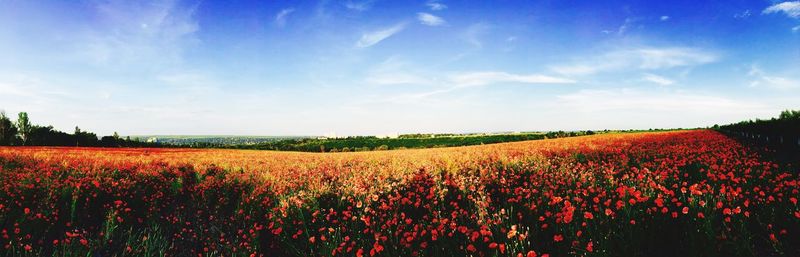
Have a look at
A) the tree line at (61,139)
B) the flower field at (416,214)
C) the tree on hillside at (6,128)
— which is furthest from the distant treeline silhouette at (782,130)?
the tree on hillside at (6,128)

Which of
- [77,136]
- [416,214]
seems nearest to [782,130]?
[416,214]

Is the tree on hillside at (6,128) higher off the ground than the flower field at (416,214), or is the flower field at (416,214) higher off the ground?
the tree on hillside at (6,128)

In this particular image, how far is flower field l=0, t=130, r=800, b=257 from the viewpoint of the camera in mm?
4105

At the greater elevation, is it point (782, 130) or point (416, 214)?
point (782, 130)

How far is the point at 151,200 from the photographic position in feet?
23.6

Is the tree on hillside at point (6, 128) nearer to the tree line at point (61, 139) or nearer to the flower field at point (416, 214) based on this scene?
the tree line at point (61, 139)

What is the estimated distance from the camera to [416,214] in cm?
578

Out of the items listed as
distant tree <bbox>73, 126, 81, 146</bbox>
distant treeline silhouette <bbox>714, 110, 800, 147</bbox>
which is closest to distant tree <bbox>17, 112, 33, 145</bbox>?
distant tree <bbox>73, 126, 81, 146</bbox>

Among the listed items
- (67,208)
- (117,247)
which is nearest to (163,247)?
(117,247)

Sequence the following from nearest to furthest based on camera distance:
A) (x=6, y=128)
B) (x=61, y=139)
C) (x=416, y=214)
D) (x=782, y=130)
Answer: (x=416, y=214), (x=782, y=130), (x=61, y=139), (x=6, y=128)

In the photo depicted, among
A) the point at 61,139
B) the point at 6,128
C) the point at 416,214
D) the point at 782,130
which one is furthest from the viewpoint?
the point at 6,128

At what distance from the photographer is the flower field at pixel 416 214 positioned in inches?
162

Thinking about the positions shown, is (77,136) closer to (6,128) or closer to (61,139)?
(61,139)

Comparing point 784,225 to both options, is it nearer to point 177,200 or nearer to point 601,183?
point 601,183
